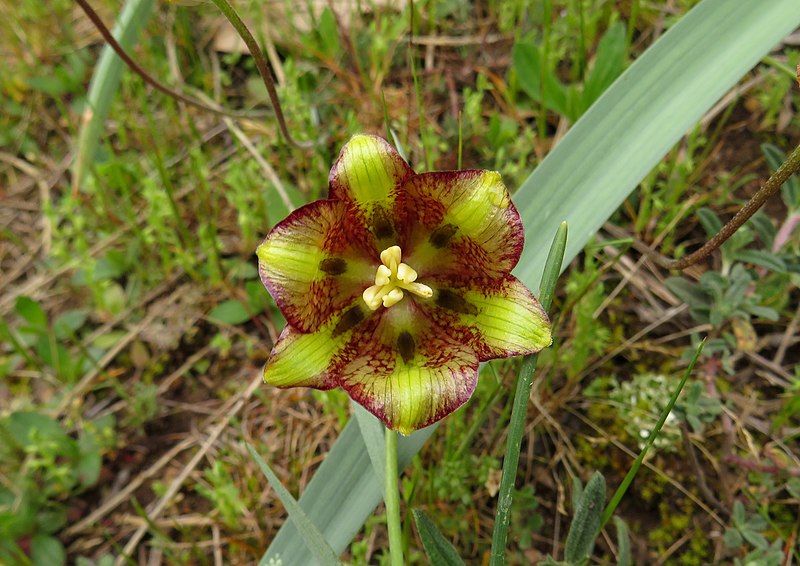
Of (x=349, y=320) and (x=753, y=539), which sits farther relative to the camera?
(x=753, y=539)

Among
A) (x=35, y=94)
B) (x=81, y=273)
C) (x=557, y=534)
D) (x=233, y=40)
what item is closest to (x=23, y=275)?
(x=81, y=273)

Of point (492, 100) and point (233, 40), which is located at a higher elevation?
point (233, 40)

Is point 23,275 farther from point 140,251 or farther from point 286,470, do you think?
point 286,470

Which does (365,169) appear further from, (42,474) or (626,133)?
(42,474)

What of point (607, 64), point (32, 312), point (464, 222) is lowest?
point (464, 222)

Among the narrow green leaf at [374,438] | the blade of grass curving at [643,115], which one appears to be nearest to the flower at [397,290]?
the narrow green leaf at [374,438]

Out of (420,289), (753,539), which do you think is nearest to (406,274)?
(420,289)
